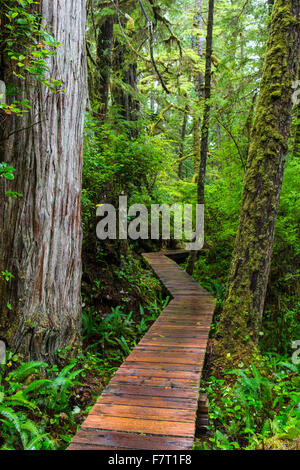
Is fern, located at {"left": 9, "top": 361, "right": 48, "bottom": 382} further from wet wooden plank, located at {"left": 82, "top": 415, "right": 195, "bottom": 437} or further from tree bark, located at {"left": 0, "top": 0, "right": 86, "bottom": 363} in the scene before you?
wet wooden plank, located at {"left": 82, "top": 415, "right": 195, "bottom": 437}

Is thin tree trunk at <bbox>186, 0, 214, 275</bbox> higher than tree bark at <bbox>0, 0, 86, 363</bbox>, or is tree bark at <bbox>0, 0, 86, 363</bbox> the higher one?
thin tree trunk at <bbox>186, 0, 214, 275</bbox>

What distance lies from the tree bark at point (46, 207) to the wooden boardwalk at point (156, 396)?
3.72ft

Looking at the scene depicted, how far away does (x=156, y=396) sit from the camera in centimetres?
321

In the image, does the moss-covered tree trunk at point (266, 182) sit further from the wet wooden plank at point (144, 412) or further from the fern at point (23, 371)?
the fern at point (23, 371)

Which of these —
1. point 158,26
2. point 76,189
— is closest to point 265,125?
point 76,189

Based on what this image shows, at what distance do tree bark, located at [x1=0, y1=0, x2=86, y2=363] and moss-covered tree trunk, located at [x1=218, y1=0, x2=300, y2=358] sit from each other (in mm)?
2614

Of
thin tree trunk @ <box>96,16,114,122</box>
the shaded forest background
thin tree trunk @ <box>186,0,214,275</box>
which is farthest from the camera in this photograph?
thin tree trunk @ <box>96,16,114,122</box>

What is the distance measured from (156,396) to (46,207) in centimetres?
245

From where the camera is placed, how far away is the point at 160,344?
14.8 ft

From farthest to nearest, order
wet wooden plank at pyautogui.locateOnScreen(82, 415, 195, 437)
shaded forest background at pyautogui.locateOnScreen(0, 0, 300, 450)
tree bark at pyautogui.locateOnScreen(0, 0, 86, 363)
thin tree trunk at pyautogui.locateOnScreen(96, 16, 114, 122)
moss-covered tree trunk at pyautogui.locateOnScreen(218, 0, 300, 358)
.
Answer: thin tree trunk at pyautogui.locateOnScreen(96, 16, 114, 122), moss-covered tree trunk at pyautogui.locateOnScreen(218, 0, 300, 358), tree bark at pyautogui.locateOnScreen(0, 0, 86, 363), shaded forest background at pyautogui.locateOnScreen(0, 0, 300, 450), wet wooden plank at pyautogui.locateOnScreen(82, 415, 195, 437)

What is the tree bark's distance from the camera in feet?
12.4

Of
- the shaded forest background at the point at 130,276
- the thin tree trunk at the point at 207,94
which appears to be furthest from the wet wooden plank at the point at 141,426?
the thin tree trunk at the point at 207,94

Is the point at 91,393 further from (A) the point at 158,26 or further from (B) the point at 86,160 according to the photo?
(A) the point at 158,26

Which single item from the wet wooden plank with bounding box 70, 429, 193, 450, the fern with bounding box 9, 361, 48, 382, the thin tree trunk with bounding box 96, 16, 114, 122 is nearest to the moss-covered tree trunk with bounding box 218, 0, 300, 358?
the wet wooden plank with bounding box 70, 429, 193, 450
